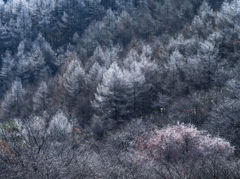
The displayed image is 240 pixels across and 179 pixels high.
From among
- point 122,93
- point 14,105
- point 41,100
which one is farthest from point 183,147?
point 14,105

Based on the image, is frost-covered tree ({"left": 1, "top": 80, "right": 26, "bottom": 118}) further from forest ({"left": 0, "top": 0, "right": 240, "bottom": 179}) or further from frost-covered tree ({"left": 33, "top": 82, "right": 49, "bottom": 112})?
frost-covered tree ({"left": 33, "top": 82, "right": 49, "bottom": 112})

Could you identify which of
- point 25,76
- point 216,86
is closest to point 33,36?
point 25,76

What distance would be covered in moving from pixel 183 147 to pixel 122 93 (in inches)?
569

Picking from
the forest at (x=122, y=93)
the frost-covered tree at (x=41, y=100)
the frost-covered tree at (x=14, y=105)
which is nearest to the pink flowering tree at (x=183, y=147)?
the forest at (x=122, y=93)

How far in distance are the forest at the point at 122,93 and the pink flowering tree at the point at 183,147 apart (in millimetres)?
55

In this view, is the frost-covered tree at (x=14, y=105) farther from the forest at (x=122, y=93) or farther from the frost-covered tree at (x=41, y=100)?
the frost-covered tree at (x=41, y=100)

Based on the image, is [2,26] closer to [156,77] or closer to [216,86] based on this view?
[156,77]

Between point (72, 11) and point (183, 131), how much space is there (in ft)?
204

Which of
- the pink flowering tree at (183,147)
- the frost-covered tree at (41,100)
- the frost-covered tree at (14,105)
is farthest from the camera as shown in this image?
the frost-covered tree at (14,105)

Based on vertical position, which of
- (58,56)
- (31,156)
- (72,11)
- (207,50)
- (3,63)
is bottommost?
(31,156)

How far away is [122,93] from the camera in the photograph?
80.6 ft

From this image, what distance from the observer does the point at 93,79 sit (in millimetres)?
31375

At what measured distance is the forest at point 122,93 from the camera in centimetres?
713

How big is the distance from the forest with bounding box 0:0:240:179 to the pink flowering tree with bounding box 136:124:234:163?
55 millimetres
